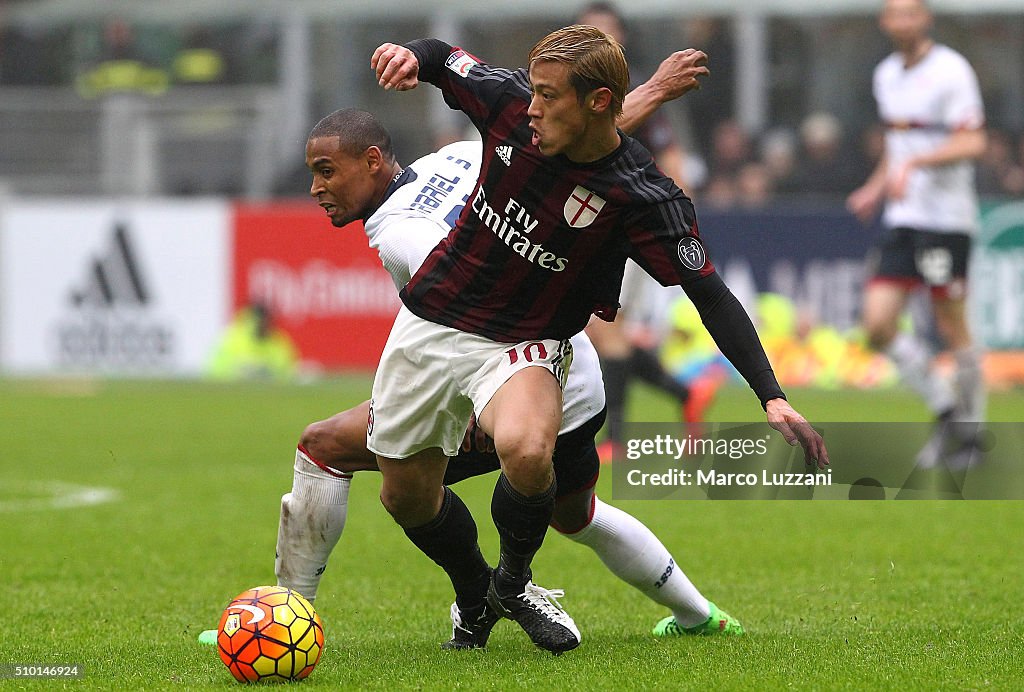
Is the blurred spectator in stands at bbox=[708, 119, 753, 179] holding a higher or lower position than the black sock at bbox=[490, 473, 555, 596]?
lower

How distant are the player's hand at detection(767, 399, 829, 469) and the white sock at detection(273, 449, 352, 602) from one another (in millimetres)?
1408

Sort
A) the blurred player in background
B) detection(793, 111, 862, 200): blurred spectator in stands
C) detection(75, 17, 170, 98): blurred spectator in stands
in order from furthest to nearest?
1. detection(75, 17, 170, 98): blurred spectator in stands
2. detection(793, 111, 862, 200): blurred spectator in stands
3. the blurred player in background

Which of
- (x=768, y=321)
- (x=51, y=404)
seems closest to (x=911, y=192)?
(x=768, y=321)

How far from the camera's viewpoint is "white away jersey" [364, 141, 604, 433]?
4.70m

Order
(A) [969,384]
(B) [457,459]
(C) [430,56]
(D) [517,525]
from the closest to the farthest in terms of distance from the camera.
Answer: (D) [517,525] → (C) [430,56] → (B) [457,459] → (A) [969,384]

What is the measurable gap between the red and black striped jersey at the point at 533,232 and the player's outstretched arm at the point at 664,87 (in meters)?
0.35

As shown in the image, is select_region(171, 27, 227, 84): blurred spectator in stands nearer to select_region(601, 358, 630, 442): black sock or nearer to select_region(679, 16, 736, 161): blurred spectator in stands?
select_region(679, 16, 736, 161): blurred spectator in stands

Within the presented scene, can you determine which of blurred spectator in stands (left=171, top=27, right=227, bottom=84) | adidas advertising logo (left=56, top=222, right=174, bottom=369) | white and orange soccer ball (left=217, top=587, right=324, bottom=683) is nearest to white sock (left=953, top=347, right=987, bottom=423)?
white and orange soccer ball (left=217, top=587, right=324, bottom=683)

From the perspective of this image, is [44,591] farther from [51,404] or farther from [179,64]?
[179,64]

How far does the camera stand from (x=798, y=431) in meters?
3.97

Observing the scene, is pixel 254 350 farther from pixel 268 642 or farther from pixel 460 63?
pixel 268 642

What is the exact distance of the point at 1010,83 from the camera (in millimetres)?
17031

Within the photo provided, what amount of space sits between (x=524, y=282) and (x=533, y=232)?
152 millimetres

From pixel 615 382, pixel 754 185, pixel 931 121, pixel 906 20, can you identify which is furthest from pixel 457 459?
pixel 754 185
